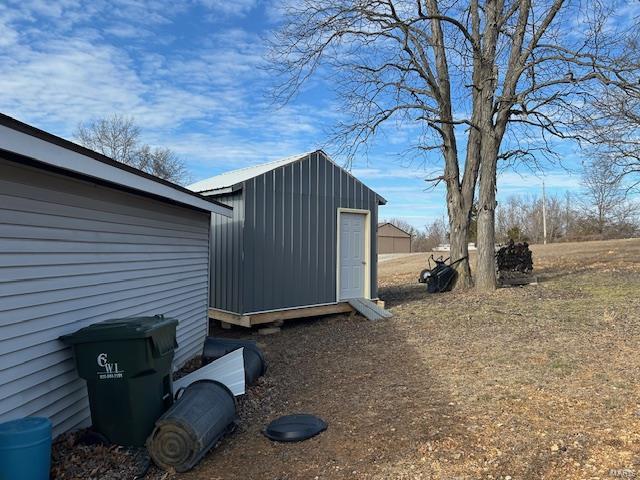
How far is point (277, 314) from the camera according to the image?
356 inches

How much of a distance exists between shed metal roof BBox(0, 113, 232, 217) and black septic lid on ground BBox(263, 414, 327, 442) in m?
2.44

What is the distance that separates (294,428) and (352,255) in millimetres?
6642

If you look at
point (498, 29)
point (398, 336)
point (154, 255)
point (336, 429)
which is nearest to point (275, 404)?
point (336, 429)

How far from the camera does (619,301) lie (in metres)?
9.69

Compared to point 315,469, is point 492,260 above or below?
above

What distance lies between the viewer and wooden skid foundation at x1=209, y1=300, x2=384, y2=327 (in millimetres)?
8656

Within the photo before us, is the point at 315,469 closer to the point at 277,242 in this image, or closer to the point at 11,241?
the point at 11,241

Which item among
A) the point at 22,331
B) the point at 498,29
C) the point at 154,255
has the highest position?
the point at 498,29

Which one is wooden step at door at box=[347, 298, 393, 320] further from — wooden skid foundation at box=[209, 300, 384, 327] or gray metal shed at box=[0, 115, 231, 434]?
gray metal shed at box=[0, 115, 231, 434]

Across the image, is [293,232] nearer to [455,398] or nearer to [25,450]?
[455,398]

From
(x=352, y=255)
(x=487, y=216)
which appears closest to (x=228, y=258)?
(x=352, y=255)

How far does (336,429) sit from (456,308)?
20.6ft

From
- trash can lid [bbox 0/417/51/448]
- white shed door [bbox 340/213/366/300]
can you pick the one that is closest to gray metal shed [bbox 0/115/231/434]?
trash can lid [bbox 0/417/51/448]

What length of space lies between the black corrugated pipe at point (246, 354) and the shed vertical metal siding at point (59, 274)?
1.00m
